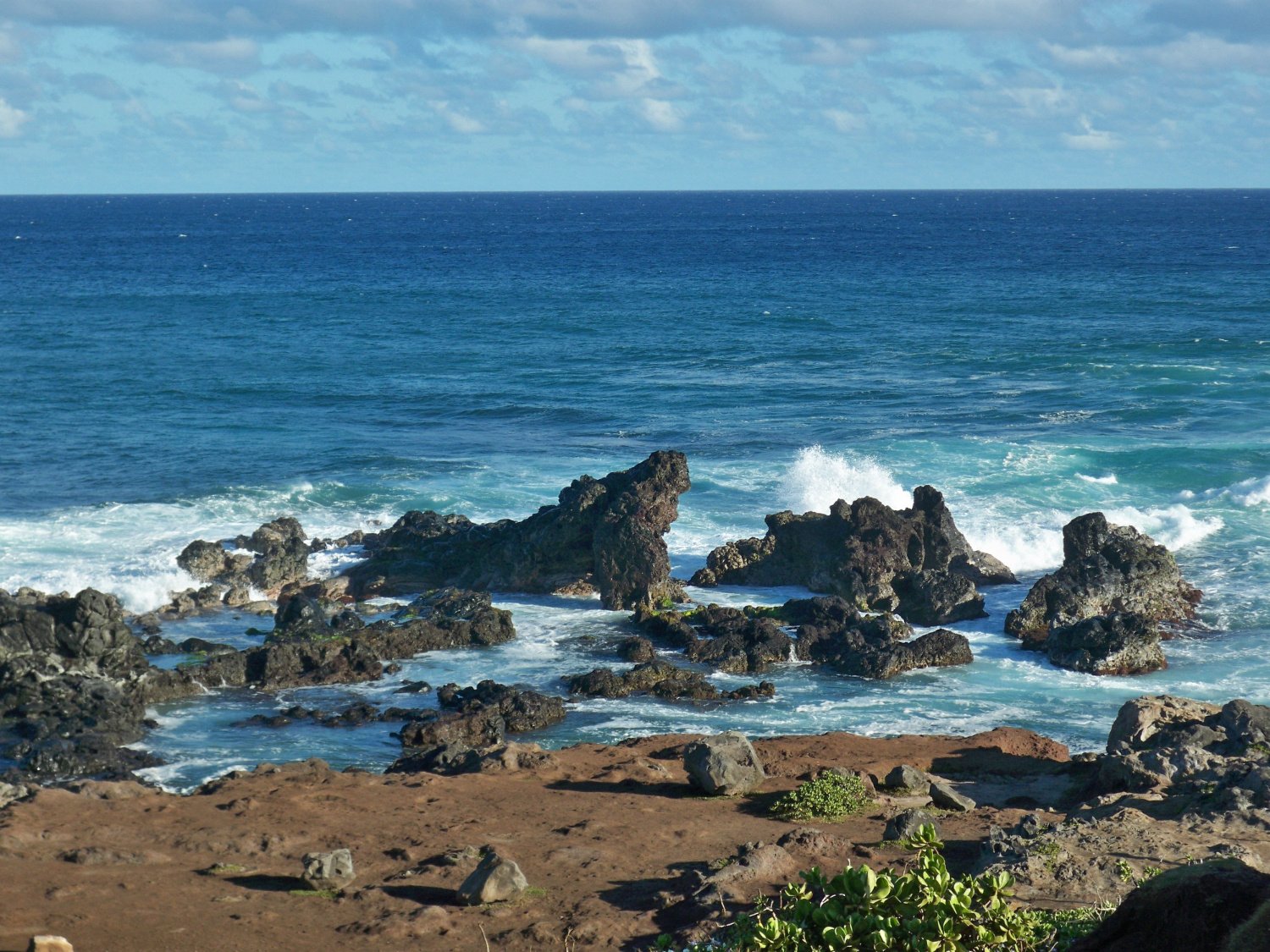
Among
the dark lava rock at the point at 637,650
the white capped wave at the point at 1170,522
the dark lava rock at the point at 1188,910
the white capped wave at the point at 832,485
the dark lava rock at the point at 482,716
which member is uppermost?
the dark lava rock at the point at 1188,910

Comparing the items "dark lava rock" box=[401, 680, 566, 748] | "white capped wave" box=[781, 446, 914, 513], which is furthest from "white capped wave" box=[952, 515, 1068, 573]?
"dark lava rock" box=[401, 680, 566, 748]

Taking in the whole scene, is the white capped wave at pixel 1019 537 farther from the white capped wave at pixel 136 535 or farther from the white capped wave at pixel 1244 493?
the white capped wave at pixel 136 535

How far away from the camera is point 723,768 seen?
1723 centimetres

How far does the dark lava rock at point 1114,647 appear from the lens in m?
25.0

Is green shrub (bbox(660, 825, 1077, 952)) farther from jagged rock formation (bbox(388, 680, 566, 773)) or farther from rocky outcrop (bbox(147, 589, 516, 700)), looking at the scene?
rocky outcrop (bbox(147, 589, 516, 700))

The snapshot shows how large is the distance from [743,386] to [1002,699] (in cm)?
3187

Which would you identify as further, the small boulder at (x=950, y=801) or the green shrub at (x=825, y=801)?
the small boulder at (x=950, y=801)

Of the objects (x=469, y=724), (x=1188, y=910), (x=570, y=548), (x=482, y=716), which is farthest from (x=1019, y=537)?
(x=1188, y=910)

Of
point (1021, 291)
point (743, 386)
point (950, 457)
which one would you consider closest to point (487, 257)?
point (1021, 291)

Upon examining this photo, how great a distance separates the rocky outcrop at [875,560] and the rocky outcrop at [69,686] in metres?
12.8

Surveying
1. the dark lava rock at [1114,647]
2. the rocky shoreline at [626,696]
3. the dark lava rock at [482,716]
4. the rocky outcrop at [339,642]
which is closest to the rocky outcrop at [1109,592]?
the rocky shoreline at [626,696]

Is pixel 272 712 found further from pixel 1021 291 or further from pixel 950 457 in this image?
pixel 1021 291

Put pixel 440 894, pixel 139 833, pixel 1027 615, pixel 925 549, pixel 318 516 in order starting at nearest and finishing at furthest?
1. pixel 440 894
2. pixel 139 833
3. pixel 1027 615
4. pixel 925 549
5. pixel 318 516

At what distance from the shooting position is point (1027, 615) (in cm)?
2725
